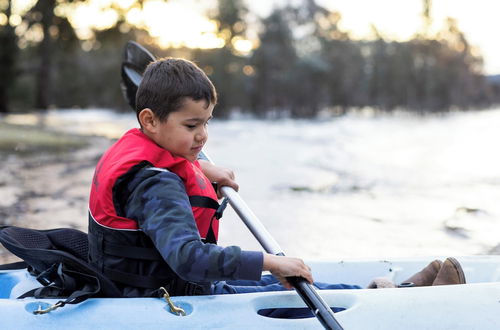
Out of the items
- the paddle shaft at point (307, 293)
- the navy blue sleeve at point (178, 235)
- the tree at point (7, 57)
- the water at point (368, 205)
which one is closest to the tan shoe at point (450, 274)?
the paddle shaft at point (307, 293)

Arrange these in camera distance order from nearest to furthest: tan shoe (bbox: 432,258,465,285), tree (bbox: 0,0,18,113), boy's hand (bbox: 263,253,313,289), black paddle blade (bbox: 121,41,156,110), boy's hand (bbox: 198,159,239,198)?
boy's hand (bbox: 263,253,313,289) → tan shoe (bbox: 432,258,465,285) → boy's hand (bbox: 198,159,239,198) → black paddle blade (bbox: 121,41,156,110) → tree (bbox: 0,0,18,113)

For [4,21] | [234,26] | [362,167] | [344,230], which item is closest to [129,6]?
[4,21]

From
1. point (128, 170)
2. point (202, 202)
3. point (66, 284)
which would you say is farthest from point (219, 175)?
point (66, 284)

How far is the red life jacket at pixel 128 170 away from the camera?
5.28 ft

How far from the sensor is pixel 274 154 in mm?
11375

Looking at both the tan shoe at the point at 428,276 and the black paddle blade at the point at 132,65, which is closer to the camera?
the tan shoe at the point at 428,276

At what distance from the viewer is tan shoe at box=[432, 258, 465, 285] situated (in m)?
1.94

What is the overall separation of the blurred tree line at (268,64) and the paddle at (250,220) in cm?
2215

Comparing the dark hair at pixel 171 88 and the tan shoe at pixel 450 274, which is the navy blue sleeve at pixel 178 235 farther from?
the tan shoe at pixel 450 274

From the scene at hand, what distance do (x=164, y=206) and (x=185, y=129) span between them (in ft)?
0.79

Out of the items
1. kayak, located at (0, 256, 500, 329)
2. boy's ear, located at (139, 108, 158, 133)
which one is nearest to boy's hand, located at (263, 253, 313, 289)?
kayak, located at (0, 256, 500, 329)

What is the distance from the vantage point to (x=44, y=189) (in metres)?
5.45

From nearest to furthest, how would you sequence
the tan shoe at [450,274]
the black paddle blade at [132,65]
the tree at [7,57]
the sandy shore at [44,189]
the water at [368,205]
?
the tan shoe at [450,274] < the black paddle blade at [132,65] < the water at [368,205] < the sandy shore at [44,189] < the tree at [7,57]

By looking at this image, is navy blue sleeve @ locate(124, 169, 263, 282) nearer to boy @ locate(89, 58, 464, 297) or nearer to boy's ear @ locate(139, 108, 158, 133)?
boy @ locate(89, 58, 464, 297)
